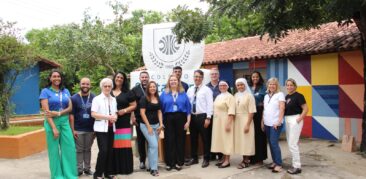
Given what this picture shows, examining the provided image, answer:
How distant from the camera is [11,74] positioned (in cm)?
1112

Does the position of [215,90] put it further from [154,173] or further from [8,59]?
[8,59]

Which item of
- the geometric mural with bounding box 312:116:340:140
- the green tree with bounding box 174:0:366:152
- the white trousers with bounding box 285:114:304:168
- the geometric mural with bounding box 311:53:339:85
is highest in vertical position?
the green tree with bounding box 174:0:366:152

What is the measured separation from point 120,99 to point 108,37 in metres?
14.1

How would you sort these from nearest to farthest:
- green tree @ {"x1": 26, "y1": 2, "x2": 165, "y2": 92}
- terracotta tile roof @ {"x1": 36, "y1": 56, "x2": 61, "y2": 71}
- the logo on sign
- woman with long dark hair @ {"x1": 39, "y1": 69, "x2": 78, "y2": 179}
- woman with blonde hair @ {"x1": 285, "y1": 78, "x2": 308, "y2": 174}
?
woman with long dark hair @ {"x1": 39, "y1": 69, "x2": 78, "y2": 179} → woman with blonde hair @ {"x1": 285, "y1": 78, "x2": 308, "y2": 174} → the logo on sign → terracotta tile roof @ {"x1": 36, "y1": 56, "x2": 61, "y2": 71} → green tree @ {"x1": 26, "y1": 2, "x2": 165, "y2": 92}

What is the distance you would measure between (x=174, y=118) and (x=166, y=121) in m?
0.15

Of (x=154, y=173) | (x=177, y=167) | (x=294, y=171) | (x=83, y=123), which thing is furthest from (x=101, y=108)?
(x=294, y=171)

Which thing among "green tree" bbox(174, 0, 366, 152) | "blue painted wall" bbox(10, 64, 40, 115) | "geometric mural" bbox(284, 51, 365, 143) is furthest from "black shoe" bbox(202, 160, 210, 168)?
"blue painted wall" bbox(10, 64, 40, 115)

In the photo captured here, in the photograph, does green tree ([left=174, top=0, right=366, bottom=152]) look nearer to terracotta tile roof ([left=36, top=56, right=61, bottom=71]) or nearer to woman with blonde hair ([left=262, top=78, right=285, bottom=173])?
woman with blonde hair ([left=262, top=78, right=285, bottom=173])

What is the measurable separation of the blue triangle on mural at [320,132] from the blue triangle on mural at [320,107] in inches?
10.8

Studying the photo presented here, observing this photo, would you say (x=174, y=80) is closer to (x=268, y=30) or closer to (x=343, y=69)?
(x=268, y=30)

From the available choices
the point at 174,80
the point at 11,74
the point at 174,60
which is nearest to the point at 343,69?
the point at 174,60

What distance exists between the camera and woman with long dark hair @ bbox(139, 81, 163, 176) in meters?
6.20

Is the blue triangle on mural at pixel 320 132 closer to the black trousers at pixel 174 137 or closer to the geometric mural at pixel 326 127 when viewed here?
the geometric mural at pixel 326 127

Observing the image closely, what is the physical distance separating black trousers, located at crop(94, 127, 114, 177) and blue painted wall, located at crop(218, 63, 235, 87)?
782 cm
